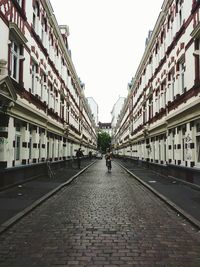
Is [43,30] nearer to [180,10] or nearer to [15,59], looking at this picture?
[15,59]

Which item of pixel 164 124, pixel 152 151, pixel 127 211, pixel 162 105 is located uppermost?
pixel 162 105

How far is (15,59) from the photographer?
52.0 feet

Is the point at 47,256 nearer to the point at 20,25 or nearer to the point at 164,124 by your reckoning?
the point at 20,25

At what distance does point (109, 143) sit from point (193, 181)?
128 meters

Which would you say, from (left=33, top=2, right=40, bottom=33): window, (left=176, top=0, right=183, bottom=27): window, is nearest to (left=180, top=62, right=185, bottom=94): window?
(left=176, top=0, right=183, bottom=27): window

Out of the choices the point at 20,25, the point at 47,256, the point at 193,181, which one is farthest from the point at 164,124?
the point at 47,256

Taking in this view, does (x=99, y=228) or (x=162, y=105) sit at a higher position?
(x=162, y=105)

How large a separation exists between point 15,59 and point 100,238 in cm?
1176

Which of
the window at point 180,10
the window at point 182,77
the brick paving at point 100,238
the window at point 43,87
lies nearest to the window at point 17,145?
the window at point 43,87

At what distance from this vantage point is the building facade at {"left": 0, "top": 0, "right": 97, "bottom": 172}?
43.9 feet

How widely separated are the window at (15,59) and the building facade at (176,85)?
27.1 feet

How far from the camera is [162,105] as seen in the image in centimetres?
2358

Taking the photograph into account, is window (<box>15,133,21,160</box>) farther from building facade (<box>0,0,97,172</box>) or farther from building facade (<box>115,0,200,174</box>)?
building facade (<box>115,0,200,174</box>)

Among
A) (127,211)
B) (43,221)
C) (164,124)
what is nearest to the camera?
(43,221)
